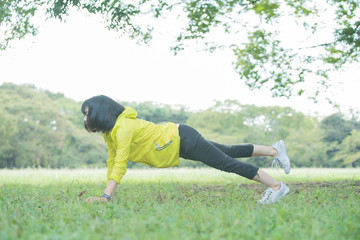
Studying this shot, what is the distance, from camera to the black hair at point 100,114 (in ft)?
12.8

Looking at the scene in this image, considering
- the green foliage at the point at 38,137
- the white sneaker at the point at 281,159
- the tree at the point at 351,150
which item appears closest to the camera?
the white sneaker at the point at 281,159

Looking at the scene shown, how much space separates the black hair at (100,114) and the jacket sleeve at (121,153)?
8.3 inches

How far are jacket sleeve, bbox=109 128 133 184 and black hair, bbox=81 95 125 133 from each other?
8.3 inches

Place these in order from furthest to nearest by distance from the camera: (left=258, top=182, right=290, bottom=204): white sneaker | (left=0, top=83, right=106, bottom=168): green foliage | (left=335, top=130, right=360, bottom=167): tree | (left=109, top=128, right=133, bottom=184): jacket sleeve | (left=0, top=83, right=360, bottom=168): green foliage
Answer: (left=0, top=83, right=360, bottom=168): green foliage → (left=0, top=83, right=106, bottom=168): green foliage → (left=335, top=130, right=360, bottom=167): tree → (left=258, top=182, right=290, bottom=204): white sneaker → (left=109, top=128, right=133, bottom=184): jacket sleeve

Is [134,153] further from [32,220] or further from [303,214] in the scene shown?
[303,214]

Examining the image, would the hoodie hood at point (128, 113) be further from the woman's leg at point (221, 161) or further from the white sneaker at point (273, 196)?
the white sneaker at point (273, 196)

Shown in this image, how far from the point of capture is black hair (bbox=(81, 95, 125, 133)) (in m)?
3.89

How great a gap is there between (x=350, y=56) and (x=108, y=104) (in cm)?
738

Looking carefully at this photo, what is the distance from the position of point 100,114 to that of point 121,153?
50cm

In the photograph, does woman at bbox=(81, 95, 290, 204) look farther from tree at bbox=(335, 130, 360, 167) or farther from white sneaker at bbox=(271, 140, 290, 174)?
tree at bbox=(335, 130, 360, 167)

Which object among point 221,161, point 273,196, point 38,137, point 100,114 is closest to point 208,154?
point 221,161

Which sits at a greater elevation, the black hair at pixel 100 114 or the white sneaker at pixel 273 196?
the black hair at pixel 100 114

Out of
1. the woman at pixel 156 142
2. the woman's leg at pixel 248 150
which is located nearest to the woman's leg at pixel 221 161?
the woman at pixel 156 142

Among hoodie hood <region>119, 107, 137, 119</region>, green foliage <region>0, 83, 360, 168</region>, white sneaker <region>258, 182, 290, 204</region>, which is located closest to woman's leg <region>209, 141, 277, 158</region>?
white sneaker <region>258, 182, 290, 204</region>
